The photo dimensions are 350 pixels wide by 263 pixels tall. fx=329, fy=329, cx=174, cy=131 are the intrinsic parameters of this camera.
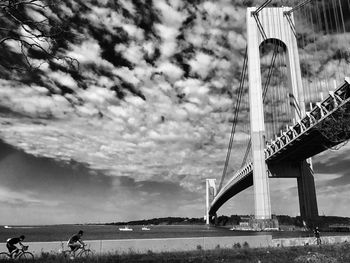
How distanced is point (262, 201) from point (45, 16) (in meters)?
42.8

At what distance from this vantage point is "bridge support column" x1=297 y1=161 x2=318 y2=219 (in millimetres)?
46000

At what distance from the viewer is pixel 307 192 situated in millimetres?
46938

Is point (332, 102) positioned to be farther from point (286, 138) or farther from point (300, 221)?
point (300, 221)

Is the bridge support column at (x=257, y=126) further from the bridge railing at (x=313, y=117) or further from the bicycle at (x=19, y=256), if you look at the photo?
the bicycle at (x=19, y=256)

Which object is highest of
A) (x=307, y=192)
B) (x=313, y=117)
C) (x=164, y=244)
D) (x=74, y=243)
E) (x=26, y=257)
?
(x=313, y=117)

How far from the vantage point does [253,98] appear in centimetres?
4862

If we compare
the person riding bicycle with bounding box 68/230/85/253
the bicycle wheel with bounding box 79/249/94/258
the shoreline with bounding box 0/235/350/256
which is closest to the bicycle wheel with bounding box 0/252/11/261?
the shoreline with bounding box 0/235/350/256

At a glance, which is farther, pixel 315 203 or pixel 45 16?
pixel 315 203

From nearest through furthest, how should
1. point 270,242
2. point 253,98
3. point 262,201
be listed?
point 270,242 < point 262,201 < point 253,98

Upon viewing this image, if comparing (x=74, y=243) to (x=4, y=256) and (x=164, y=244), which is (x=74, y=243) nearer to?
(x=4, y=256)

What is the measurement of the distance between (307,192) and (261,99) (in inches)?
584

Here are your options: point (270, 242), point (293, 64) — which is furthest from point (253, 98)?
point (270, 242)

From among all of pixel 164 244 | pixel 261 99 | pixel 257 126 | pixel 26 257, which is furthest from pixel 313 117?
pixel 26 257

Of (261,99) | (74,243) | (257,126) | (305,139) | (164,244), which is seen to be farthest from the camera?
(261,99)
